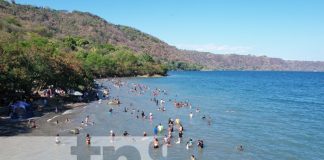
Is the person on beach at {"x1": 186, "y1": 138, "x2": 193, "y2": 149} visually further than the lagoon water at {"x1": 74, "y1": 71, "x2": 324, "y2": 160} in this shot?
Yes

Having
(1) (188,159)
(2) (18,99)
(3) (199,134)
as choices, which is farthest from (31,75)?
(1) (188,159)

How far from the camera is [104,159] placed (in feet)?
121

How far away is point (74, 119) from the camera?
2223 inches

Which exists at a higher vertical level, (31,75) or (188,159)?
(31,75)

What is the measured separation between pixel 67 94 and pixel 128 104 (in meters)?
12.3

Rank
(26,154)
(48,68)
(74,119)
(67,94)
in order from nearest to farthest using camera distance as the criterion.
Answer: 1. (26,154)
2. (74,119)
3. (48,68)
4. (67,94)

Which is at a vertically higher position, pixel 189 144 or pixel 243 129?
pixel 189 144

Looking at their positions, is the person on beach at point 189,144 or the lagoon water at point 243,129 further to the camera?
the person on beach at point 189,144

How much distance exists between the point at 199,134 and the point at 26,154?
22.8m

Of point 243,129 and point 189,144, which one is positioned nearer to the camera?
point 189,144

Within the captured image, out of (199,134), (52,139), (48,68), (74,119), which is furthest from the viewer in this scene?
(48,68)

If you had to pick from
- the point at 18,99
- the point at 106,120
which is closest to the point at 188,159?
the point at 106,120

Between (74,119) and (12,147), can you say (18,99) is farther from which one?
(12,147)

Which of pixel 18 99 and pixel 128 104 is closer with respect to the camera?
pixel 18 99
